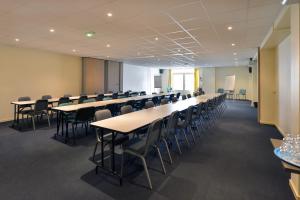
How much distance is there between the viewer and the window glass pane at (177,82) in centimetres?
1778

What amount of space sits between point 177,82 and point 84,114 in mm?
14645

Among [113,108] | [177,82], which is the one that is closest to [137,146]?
[113,108]

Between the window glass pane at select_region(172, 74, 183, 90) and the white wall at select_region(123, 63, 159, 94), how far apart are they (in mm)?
2396

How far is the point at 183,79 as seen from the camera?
1762 cm

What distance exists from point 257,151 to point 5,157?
500 centimetres

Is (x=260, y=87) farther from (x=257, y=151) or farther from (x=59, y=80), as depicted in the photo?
(x=59, y=80)

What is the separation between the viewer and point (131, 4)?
9.88ft

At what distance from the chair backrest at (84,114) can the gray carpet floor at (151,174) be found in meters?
0.56

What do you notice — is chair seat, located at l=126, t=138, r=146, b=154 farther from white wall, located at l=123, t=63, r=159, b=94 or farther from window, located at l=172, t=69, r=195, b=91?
window, located at l=172, t=69, r=195, b=91

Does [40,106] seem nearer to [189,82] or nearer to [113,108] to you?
[113,108]

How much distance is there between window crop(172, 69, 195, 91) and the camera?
674 inches

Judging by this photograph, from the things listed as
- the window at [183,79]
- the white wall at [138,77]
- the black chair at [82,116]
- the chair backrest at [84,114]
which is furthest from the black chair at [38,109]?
the window at [183,79]

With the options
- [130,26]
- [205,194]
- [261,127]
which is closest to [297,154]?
[205,194]

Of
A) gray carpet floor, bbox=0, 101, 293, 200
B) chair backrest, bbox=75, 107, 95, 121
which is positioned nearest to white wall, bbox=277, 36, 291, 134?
gray carpet floor, bbox=0, 101, 293, 200
